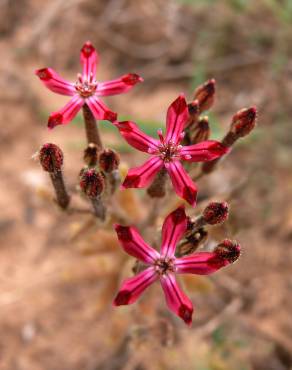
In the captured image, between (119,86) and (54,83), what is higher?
(54,83)

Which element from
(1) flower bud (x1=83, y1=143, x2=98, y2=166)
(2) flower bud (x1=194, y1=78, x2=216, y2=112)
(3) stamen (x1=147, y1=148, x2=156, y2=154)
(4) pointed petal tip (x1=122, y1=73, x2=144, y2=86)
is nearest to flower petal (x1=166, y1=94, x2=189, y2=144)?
(3) stamen (x1=147, y1=148, x2=156, y2=154)

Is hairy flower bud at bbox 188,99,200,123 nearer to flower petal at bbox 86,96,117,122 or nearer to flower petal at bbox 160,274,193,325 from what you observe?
flower petal at bbox 86,96,117,122

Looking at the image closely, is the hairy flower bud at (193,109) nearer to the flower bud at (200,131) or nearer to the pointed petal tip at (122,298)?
the flower bud at (200,131)

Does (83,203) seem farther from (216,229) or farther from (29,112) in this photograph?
Result: (29,112)

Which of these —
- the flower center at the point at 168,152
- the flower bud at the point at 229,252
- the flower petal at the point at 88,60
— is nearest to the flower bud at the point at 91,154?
the flower center at the point at 168,152

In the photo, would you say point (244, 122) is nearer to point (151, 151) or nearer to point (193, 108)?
point (193, 108)

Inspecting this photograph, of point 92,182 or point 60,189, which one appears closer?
point 92,182

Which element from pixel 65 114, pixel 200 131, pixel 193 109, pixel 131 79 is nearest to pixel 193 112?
pixel 193 109
